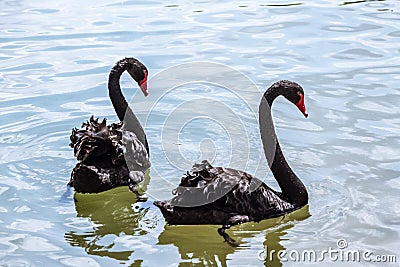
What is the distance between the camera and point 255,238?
4250 mm

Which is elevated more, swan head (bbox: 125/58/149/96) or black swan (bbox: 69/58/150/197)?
swan head (bbox: 125/58/149/96)

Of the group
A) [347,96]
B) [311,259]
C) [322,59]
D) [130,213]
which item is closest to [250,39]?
[322,59]

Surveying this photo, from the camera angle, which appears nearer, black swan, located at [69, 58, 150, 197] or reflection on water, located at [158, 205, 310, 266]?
reflection on water, located at [158, 205, 310, 266]

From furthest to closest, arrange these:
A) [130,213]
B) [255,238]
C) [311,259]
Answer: [130,213], [255,238], [311,259]

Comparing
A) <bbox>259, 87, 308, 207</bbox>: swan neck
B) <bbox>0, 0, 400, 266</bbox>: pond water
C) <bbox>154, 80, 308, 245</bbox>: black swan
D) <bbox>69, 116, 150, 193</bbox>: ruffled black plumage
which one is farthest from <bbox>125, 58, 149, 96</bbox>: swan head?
<bbox>154, 80, 308, 245</bbox>: black swan

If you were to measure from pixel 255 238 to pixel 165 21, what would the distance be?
501 cm

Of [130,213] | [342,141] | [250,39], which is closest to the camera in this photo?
[130,213]

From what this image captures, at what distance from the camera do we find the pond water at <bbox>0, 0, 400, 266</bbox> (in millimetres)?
4172

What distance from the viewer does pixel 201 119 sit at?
19.4ft

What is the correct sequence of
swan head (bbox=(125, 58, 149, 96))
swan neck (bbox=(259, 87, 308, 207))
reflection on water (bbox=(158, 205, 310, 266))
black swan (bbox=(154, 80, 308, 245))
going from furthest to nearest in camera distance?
swan head (bbox=(125, 58, 149, 96))
swan neck (bbox=(259, 87, 308, 207))
black swan (bbox=(154, 80, 308, 245))
reflection on water (bbox=(158, 205, 310, 266))

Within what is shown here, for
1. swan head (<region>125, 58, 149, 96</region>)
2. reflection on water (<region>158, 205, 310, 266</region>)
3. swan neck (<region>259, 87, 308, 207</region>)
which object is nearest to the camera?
reflection on water (<region>158, 205, 310, 266</region>)

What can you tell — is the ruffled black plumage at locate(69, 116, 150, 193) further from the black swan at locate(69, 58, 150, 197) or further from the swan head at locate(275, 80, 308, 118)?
the swan head at locate(275, 80, 308, 118)

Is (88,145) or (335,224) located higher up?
(88,145)

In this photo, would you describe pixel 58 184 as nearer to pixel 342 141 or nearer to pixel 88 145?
pixel 88 145
